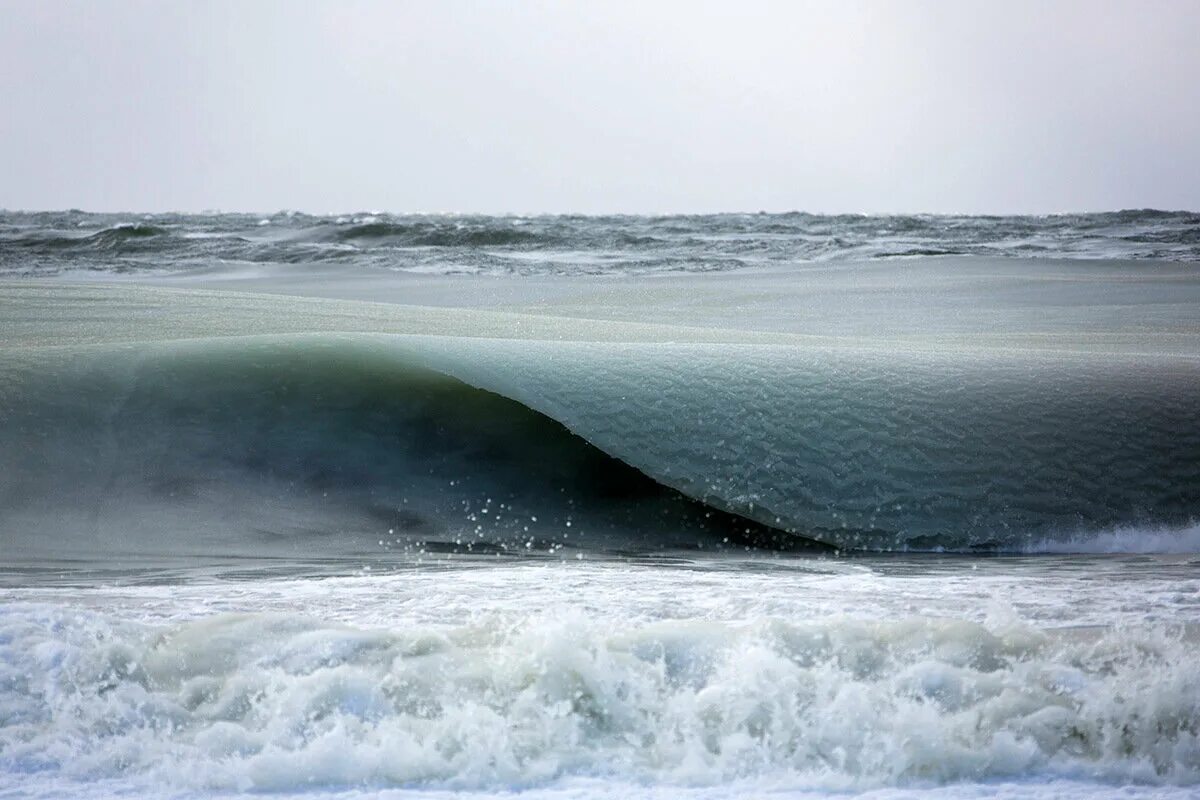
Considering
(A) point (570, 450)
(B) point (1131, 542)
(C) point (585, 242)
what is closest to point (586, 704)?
(A) point (570, 450)

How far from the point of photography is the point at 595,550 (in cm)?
280

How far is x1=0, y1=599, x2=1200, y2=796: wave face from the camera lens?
1.56 m

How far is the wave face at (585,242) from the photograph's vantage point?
9875 mm

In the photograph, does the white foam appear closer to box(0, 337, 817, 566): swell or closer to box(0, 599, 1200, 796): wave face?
box(0, 337, 817, 566): swell

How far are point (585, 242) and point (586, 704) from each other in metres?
10.2

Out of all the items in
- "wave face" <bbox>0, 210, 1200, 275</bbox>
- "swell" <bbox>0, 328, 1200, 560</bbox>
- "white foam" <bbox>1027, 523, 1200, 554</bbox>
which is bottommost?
"white foam" <bbox>1027, 523, 1200, 554</bbox>

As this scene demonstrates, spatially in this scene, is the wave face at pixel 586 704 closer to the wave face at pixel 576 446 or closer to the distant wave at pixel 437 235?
the wave face at pixel 576 446

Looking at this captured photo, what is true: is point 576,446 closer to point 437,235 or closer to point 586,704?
point 586,704

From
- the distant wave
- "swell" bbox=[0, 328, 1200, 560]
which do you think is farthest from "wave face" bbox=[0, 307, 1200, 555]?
the distant wave

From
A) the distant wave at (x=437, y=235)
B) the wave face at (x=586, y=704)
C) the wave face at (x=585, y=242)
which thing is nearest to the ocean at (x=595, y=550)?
the wave face at (x=586, y=704)

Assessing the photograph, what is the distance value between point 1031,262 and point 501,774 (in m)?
7.81

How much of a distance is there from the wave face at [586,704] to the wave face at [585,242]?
717cm

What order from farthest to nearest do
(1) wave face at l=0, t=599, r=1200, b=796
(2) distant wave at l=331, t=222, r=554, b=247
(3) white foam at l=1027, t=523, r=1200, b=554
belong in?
1. (2) distant wave at l=331, t=222, r=554, b=247
2. (3) white foam at l=1027, t=523, r=1200, b=554
3. (1) wave face at l=0, t=599, r=1200, b=796

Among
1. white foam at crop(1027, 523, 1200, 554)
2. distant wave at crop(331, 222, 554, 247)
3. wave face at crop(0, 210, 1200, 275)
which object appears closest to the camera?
white foam at crop(1027, 523, 1200, 554)
